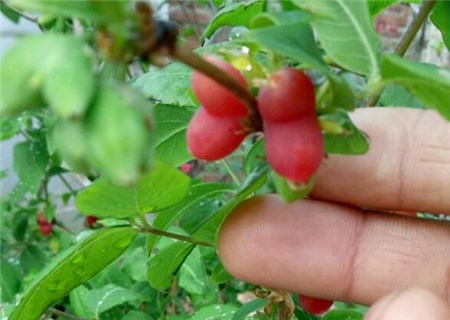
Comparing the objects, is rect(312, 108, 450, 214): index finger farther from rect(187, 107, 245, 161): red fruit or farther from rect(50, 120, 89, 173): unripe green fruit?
rect(50, 120, 89, 173): unripe green fruit

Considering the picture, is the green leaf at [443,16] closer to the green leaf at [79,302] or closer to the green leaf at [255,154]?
the green leaf at [255,154]

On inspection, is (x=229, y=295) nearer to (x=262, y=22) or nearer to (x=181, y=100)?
(x=181, y=100)

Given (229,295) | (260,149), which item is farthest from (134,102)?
(229,295)

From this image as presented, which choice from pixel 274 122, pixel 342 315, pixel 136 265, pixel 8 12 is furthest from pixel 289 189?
pixel 8 12

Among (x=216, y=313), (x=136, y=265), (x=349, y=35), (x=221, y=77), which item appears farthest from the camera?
(x=136, y=265)

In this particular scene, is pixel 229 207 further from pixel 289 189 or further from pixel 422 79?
pixel 422 79

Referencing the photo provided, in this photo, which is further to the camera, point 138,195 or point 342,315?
point 342,315
